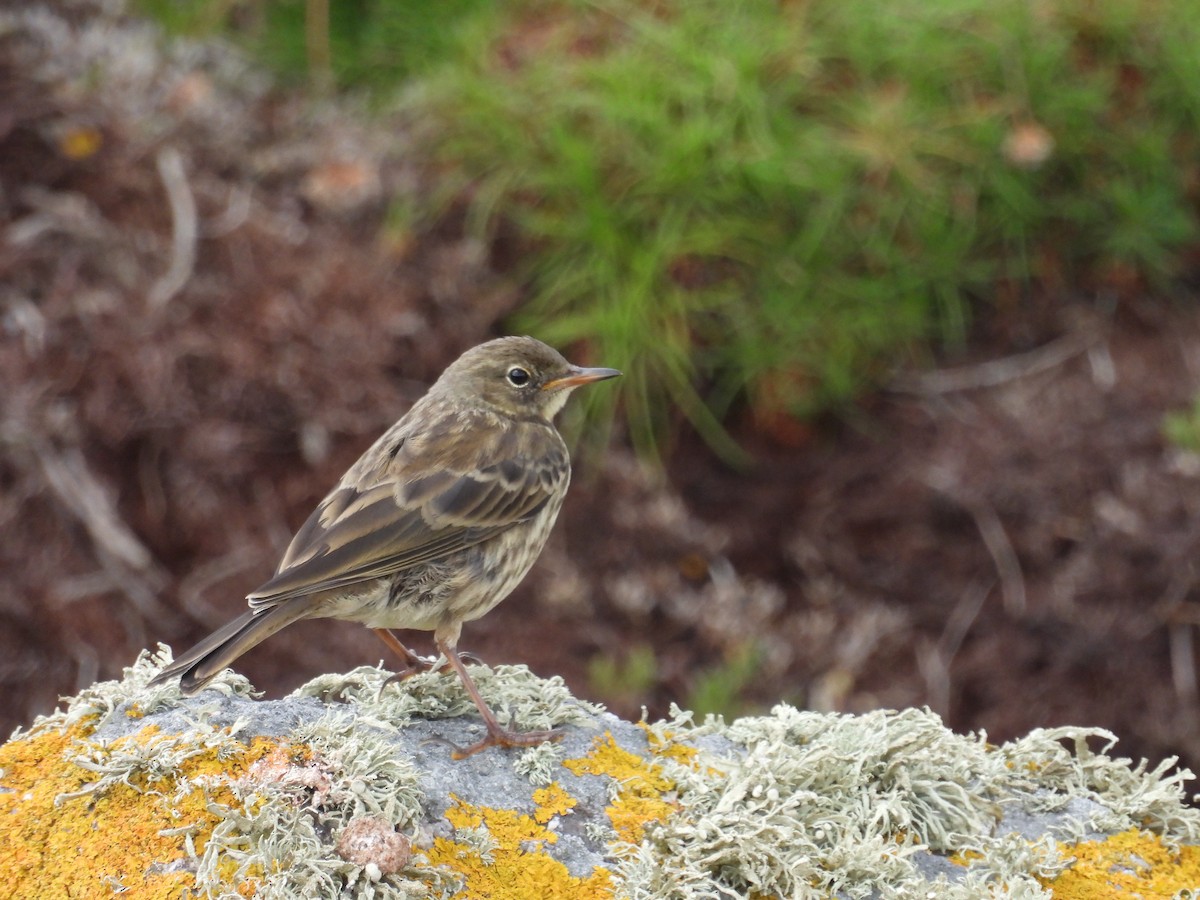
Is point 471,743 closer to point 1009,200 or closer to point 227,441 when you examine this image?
point 227,441

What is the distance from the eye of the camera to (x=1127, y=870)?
327 cm

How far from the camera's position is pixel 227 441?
6.68m

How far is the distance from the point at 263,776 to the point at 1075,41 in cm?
600

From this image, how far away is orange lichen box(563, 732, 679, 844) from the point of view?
10.2 feet

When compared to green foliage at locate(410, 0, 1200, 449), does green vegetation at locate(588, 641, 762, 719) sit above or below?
below

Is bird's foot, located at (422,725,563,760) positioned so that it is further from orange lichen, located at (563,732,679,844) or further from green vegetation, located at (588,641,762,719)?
green vegetation, located at (588,641,762,719)

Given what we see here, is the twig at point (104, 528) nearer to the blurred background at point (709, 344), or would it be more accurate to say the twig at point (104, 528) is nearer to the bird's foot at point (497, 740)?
the blurred background at point (709, 344)

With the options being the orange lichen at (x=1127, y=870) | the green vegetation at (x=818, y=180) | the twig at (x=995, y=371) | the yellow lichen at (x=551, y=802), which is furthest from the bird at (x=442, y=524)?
the twig at (x=995, y=371)

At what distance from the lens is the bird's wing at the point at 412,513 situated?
3.65m

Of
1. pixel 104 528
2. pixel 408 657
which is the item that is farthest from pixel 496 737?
pixel 104 528

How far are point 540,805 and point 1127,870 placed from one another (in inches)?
53.3

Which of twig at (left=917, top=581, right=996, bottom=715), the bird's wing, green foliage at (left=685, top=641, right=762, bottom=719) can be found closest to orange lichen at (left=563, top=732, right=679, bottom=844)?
the bird's wing

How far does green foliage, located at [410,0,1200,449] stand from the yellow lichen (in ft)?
11.6

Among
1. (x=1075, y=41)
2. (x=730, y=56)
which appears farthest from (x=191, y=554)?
(x=1075, y=41)
